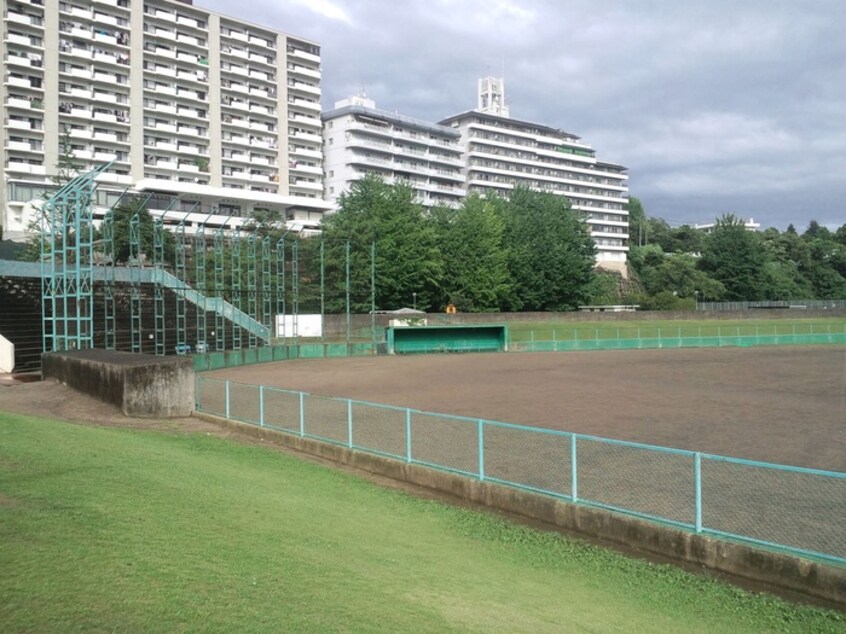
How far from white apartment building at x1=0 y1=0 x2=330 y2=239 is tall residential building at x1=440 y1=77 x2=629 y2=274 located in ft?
110

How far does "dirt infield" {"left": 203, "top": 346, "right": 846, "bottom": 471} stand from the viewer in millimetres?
15562

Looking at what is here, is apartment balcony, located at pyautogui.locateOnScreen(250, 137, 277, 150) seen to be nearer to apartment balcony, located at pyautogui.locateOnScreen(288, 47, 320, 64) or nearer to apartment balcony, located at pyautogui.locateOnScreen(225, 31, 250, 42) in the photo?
apartment balcony, located at pyautogui.locateOnScreen(225, 31, 250, 42)

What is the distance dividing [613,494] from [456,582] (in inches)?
167

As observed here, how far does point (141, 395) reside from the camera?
56.1 ft

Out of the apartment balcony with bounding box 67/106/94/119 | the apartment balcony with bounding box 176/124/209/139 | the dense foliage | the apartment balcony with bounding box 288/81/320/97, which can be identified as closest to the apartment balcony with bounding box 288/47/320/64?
the apartment balcony with bounding box 288/81/320/97

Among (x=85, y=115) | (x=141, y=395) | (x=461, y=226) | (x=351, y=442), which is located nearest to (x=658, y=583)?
(x=351, y=442)

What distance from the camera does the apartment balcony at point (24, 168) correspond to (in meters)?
73.4

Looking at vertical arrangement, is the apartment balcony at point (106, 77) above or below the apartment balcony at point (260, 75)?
below

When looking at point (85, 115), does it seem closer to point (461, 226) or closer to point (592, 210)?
point (461, 226)

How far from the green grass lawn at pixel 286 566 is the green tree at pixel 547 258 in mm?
70463

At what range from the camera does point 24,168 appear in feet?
243

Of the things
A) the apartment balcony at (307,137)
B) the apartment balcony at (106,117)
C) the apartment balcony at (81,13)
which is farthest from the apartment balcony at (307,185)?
the apartment balcony at (81,13)

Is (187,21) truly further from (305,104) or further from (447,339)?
(447,339)

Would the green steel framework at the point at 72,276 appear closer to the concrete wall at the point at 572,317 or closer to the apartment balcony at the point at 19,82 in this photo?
the concrete wall at the point at 572,317
